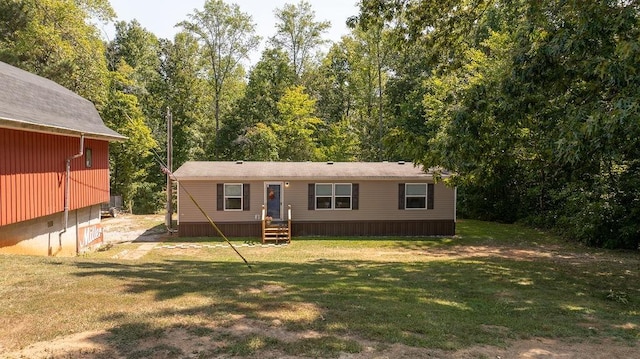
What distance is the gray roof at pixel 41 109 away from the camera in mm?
10148

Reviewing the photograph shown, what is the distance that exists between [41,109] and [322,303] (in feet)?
34.1

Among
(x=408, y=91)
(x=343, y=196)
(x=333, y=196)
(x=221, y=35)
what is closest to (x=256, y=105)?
(x=221, y=35)

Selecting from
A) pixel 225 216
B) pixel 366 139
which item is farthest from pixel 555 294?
pixel 366 139

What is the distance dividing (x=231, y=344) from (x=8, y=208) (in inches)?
321

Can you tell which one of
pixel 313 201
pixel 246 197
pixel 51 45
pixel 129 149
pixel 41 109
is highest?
pixel 51 45

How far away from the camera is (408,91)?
A: 33500 mm

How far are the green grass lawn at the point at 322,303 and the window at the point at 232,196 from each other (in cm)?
626

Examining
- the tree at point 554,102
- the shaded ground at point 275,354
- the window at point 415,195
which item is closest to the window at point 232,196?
the window at point 415,195

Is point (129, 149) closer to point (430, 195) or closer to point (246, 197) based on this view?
point (246, 197)

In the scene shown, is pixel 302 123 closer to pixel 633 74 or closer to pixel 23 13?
pixel 23 13

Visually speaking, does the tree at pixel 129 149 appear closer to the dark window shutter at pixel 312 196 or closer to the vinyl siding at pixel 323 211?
the vinyl siding at pixel 323 211

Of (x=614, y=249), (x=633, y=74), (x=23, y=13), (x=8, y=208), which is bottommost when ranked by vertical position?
(x=614, y=249)

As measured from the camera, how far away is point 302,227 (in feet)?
60.7

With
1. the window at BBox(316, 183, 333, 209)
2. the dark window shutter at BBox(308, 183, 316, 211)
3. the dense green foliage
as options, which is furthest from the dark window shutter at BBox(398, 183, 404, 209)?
the dark window shutter at BBox(308, 183, 316, 211)
